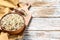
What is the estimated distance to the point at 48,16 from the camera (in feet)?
4.07

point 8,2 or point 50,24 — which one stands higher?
point 8,2

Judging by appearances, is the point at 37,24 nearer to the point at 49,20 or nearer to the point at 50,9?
the point at 49,20

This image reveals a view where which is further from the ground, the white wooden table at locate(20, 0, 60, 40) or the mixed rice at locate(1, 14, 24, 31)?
the mixed rice at locate(1, 14, 24, 31)

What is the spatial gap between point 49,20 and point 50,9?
189 mm

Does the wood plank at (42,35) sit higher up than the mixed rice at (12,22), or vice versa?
the mixed rice at (12,22)

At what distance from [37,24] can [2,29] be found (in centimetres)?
23

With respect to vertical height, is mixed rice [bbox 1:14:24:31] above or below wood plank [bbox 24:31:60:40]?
above

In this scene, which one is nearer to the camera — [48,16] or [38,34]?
[38,34]

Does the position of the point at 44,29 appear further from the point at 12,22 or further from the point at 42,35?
the point at 12,22

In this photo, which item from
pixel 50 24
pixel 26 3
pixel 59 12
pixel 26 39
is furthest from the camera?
pixel 26 3

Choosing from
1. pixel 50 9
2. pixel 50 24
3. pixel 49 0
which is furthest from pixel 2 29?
pixel 49 0

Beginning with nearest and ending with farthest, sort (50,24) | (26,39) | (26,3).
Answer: (26,39) → (50,24) → (26,3)

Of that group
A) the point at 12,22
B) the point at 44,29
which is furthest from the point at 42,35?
the point at 12,22

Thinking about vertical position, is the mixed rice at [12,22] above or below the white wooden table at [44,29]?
above
